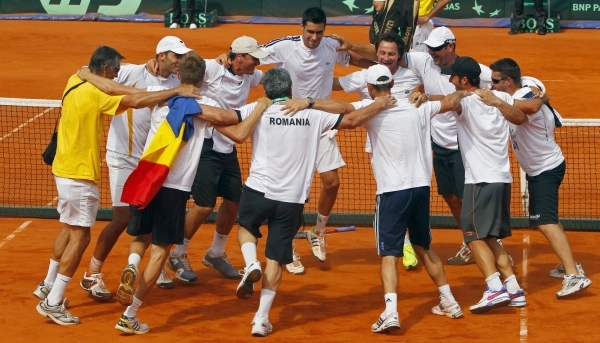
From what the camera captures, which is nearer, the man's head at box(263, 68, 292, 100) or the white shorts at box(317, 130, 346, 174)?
the man's head at box(263, 68, 292, 100)

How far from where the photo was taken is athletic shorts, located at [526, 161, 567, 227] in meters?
11.2

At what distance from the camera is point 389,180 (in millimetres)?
10039

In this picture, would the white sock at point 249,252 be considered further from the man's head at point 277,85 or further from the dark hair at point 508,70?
the dark hair at point 508,70

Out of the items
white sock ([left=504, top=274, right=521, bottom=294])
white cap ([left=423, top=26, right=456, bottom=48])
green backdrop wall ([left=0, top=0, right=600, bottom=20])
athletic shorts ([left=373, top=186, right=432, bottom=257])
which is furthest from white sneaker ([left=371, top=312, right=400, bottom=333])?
green backdrop wall ([left=0, top=0, right=600, bottom=20])

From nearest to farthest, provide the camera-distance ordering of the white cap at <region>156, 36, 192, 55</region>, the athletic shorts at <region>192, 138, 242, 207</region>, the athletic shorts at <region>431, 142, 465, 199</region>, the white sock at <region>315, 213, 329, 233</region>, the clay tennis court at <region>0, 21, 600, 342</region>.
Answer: the clay tennis court at <region>0, 21, 600, 342</region>
the white cap at <region>156, 36, 192, 55</region>
the athletic shorts at <region>192, 138, 242, 207</region>
the athletic shorts at <region>431, 142, 465, 199</region>
the white sock at <region>315, 213, 329, 233</region>

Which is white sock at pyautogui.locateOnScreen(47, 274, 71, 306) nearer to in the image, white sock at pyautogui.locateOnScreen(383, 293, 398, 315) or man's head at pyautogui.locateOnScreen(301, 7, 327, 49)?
white sock at pyautogui.locateOnScreen(383, 293, 398, 315)

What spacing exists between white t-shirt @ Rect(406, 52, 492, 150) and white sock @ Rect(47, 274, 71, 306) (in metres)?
4.56

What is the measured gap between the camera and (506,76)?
1098 centimetres

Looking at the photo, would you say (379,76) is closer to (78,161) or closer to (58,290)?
(78,161)

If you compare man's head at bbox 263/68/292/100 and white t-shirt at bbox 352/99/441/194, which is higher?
man's head at bbox 263/68/292/100

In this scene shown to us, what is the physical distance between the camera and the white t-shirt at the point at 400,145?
9977 millimetres

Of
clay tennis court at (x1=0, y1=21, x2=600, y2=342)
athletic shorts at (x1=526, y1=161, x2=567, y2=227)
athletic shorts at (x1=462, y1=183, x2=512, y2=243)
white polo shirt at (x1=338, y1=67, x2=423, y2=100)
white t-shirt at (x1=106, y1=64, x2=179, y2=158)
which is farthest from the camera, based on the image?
white polo shirt at (x1=338, y1=67, x2=423, y2=100)

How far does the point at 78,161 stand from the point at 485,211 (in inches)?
161

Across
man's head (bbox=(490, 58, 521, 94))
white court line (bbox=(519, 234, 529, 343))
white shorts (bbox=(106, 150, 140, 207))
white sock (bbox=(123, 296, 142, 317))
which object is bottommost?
white court line (bbox=(519, 234, 529, 343))
